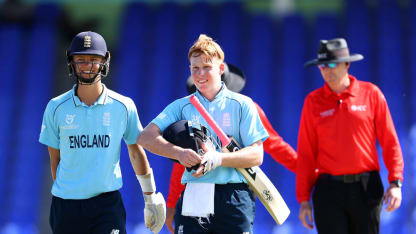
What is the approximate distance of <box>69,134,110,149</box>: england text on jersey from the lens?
3.36m

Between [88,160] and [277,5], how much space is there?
6494 millimetres

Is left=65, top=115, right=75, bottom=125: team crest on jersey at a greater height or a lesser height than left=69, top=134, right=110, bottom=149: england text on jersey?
greater

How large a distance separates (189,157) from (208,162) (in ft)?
0.32

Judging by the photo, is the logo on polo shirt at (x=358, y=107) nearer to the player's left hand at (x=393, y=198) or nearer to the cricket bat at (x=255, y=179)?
the player's left hand at (x=393, y=198)

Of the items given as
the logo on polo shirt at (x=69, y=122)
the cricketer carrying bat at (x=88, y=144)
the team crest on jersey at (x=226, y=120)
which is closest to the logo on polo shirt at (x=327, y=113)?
the team crest on jersey at (x=226, y=120)

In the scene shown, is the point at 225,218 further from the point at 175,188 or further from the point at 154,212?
the point at 175,188

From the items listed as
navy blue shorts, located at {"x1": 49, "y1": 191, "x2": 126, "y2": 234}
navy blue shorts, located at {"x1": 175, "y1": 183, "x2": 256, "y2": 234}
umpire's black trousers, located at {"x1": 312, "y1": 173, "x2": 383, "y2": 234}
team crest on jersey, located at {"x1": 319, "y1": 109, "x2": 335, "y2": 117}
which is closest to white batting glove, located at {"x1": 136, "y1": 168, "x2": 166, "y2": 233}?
navy blue shorts, located at {"x1": 49, "y1": 191, "x2": 126, "y2": 234}

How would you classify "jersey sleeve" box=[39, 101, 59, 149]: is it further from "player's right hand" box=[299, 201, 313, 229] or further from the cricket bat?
"player's right hand" box=[299, 201, 313, 229]

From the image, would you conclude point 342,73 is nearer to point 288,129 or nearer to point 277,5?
point 288,129

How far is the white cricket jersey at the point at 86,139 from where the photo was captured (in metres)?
3.34

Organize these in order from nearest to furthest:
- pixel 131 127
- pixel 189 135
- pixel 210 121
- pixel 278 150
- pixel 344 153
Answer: pixel 189 135
pixel 210 121
pixel 131 127
pixel 344 153
pixel 278 150

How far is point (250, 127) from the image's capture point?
3098mm

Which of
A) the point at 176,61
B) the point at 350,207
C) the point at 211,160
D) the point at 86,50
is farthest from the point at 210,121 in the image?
the point at 176,61

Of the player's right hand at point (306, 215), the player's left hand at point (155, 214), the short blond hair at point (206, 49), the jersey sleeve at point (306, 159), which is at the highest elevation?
the short blond hair at point (206, 49)
